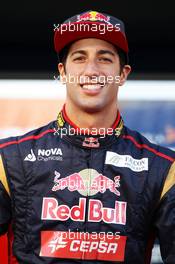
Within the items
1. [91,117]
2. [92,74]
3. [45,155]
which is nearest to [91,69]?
[92,74]

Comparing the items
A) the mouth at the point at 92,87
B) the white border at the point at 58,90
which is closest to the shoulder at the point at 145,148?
the mouth at the point at 92,87

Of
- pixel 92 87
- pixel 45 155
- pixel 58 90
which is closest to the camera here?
pixel 92 87

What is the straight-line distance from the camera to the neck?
2.56m

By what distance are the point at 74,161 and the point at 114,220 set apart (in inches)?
10.3

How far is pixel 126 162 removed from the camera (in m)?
2.59

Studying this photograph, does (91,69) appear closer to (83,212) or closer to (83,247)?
(83,212)

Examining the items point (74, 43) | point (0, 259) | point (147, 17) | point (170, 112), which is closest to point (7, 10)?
point (147, 17)

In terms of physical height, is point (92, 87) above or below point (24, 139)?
above

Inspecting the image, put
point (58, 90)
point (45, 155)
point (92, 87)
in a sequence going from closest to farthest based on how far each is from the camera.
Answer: point (92, 87) < point (45, 155) < point (58, 90)

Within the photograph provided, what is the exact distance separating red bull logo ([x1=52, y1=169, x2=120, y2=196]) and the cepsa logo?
0.53 ft

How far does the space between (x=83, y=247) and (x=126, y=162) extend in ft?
1.16

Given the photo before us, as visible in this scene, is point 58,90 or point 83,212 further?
point 58,90

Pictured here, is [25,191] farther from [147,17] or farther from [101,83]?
→ [147,17]

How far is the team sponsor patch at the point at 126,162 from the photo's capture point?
101 inches
